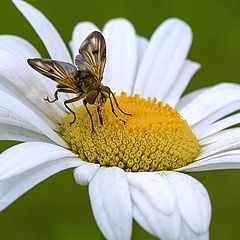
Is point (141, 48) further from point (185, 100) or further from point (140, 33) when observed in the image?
point (140, 33)

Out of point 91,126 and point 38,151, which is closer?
point 38,151

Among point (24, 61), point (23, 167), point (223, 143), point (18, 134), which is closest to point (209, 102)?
point (223, 143)

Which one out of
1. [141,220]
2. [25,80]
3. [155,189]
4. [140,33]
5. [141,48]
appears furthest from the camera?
[140,33]

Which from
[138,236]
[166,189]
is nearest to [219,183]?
[138,236]

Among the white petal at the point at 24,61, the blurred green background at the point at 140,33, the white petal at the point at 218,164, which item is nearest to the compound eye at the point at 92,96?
the white petal at the point at 24,61

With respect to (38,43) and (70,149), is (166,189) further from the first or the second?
(38,43)

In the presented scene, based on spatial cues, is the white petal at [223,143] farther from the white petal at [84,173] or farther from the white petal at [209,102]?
the white petal at [84,173]

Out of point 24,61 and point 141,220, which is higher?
point 24,61
